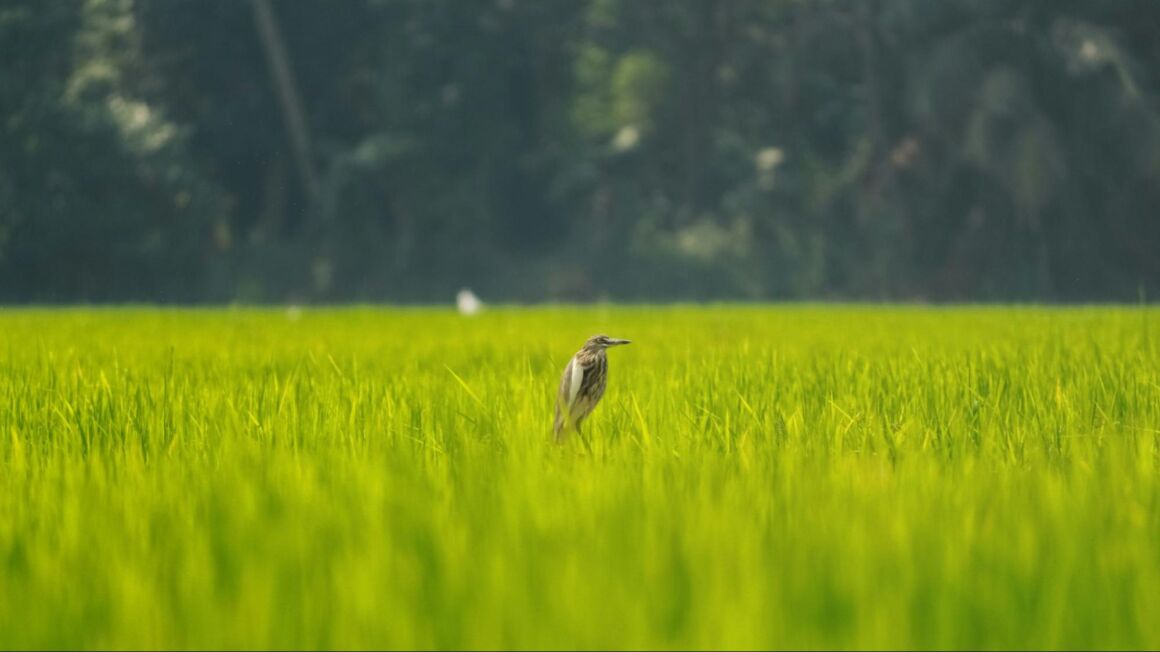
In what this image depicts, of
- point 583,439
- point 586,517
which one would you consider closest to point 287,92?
point 583,439

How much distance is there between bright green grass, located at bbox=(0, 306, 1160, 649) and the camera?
199 centimetres

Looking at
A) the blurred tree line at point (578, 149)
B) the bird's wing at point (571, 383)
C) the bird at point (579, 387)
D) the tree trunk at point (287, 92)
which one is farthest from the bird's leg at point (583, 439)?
the tree trunk at point (287, 92)

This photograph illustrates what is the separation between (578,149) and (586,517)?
29.1 m

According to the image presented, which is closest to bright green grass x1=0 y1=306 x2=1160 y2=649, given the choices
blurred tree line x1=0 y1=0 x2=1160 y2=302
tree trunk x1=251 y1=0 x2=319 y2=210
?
blurred tree line x1=0 y1=0 x2=1160 y2=302

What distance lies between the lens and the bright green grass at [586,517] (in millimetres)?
1993

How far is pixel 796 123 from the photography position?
3072cm

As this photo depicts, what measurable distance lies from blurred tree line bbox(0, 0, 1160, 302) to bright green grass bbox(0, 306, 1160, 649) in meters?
22.3

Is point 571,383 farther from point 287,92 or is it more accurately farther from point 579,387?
point 287,92

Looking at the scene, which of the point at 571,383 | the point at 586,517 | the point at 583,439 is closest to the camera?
the point at 586,517

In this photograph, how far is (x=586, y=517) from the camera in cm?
265

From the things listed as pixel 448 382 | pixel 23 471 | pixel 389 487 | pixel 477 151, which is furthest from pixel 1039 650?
pixel 477 151

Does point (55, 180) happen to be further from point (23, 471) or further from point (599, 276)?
point (23, 471)

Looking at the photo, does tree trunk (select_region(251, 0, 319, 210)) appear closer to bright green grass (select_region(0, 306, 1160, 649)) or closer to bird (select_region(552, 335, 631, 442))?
bright green grass (select_region(0, 306, 1160, 649))

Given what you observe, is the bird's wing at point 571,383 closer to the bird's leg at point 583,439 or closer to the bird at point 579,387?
the bird at point 579,387
